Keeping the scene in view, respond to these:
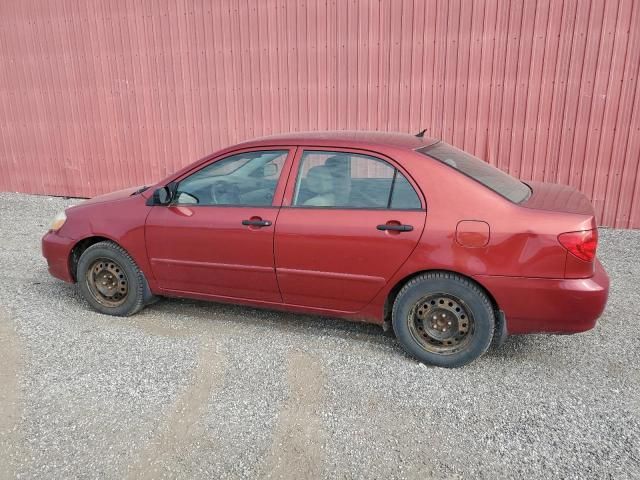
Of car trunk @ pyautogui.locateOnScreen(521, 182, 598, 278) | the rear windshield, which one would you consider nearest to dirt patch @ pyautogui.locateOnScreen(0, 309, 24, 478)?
the rear windshield

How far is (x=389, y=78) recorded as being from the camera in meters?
6.80

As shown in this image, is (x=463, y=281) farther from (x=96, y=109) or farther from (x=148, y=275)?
(x=96, y=109)

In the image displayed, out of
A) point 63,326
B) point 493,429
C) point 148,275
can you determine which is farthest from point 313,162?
point 63,326

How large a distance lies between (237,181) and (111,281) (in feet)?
4.74

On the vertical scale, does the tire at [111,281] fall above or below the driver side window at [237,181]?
below

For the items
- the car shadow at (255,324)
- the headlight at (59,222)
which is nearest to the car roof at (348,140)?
the car shadow at (255,324)

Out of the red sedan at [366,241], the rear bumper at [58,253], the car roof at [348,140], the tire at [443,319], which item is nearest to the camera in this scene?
the red sedan at [366,241]

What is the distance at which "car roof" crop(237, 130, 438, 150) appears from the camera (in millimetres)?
3627

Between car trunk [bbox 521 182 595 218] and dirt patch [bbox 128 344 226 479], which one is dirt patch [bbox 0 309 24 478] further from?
car trunk [bbox 521 182 595 218]

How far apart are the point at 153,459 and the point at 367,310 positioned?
1.65 m

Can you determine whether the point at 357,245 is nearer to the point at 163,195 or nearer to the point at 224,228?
the point at 224,228

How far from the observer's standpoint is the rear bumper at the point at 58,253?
443cm

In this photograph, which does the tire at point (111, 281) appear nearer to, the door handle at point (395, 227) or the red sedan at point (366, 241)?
the red sedan at point (366, 241)

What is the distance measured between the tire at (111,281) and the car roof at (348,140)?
1.39 meters
